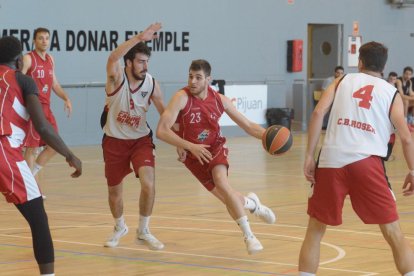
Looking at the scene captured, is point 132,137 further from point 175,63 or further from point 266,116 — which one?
point 266,116

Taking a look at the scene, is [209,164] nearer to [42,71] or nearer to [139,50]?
[139,50]

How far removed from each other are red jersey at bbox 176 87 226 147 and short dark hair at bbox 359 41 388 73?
241 cm

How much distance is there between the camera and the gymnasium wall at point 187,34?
789 inches

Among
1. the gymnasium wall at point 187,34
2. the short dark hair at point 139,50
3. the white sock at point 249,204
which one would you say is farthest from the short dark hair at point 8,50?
the gymnasium wall at point 187,34

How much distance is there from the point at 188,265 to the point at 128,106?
1.65 m

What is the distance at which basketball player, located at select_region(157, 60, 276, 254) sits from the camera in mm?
8391

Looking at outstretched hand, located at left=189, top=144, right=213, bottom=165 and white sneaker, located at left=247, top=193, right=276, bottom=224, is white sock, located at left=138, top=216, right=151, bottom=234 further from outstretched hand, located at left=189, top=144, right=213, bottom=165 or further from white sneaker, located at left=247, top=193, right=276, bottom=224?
white sneaker, located at left=247, top=193, right=276, bottom=224

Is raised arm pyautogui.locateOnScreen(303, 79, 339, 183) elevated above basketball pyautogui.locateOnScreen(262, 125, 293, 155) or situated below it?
above

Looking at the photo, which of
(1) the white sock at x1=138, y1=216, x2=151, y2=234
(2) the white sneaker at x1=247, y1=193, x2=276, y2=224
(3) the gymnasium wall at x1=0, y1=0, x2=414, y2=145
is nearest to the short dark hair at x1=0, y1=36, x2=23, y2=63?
(1) the white sock at x1=138, y1=216, x2=151, y2=234

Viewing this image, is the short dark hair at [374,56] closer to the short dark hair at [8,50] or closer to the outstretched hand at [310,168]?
the outstretched hand at [310,168]

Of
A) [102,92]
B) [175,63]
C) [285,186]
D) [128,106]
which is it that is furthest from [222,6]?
[128,106]

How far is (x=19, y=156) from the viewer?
6.35 m

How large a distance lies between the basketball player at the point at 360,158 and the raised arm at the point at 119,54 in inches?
89.2

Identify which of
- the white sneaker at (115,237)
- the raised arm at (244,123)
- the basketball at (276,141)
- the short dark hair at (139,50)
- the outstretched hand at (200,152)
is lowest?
the white sneaker at (115,237)
